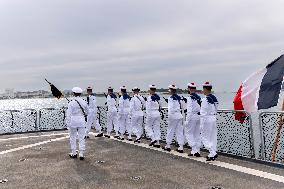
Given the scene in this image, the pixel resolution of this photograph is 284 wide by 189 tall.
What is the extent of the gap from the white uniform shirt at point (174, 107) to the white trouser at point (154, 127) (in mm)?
1321

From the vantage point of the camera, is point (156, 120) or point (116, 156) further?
point (156, 120)

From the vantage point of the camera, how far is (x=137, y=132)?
46.5 ft

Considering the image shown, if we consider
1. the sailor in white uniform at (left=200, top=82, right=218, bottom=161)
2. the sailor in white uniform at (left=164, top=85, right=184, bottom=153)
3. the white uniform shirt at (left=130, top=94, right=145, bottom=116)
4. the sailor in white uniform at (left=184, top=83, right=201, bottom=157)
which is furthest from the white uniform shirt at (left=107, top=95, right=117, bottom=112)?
the sailor in white uniform at (left=200, top=82, right=218, bottom=161)

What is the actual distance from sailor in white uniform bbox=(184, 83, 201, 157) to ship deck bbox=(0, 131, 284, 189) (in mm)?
414

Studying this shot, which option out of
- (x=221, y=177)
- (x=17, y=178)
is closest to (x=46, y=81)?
(x=17, y=178)

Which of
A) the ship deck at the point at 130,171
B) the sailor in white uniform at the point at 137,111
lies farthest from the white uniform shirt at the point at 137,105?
the ship deck at the point at 130,171

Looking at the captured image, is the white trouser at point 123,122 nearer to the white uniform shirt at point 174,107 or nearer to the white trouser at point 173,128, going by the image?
the white trouser at point 173,128

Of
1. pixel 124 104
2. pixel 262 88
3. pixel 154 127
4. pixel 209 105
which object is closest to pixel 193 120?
pixel 209 105

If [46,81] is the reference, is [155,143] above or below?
below

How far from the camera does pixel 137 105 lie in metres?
14.2

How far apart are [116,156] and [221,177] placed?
4.11m

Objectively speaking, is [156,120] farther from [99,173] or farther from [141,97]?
[99,173]

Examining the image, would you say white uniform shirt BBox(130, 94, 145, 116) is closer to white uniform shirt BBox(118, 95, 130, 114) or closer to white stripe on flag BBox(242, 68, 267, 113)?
white uniform shirt BBox(118, 95, 130, 114)

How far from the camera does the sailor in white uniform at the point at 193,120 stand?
10.6 m
